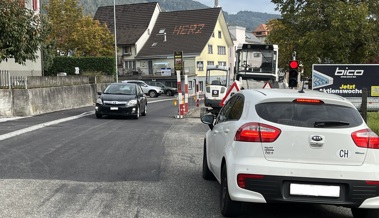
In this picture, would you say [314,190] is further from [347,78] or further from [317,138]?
[347,78]

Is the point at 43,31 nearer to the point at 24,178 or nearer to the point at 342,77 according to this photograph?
the point at 342,77

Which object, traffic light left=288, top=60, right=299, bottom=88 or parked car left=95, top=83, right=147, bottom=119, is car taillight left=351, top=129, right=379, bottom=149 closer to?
traffic light left=288, top=60, right=299, bottom=88

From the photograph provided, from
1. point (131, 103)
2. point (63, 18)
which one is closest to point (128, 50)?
point (63, 18)

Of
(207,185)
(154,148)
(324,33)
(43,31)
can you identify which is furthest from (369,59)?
(207,185)

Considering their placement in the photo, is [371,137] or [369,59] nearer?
[371,137]

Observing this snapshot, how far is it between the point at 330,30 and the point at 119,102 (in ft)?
47.2

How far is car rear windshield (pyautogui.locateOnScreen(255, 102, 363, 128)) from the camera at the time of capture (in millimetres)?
5016

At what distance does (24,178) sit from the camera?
23.8ft

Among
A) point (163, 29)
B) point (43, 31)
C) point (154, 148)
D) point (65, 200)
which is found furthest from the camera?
point (163, 29)

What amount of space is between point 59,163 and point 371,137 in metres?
5.64

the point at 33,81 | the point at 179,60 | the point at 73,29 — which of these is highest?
the point at 73,29

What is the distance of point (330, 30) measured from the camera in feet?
87.0

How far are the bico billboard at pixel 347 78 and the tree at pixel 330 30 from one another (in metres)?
9.28

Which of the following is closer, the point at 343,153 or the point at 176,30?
the point at 343,153
